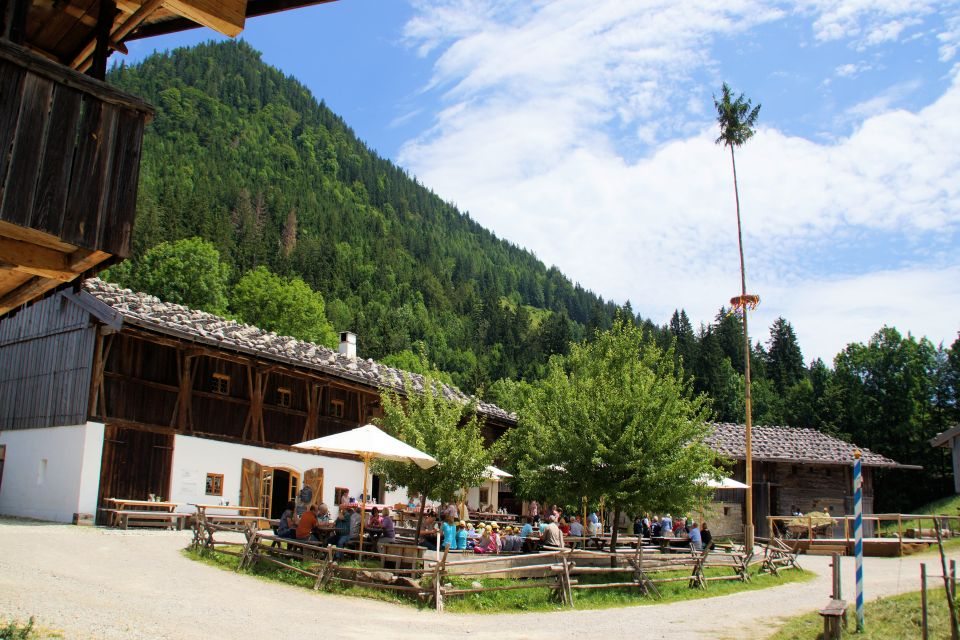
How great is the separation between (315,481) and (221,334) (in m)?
6.11

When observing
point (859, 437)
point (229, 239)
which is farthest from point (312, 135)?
point (859, 437)

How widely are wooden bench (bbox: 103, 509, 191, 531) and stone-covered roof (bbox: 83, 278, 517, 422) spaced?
4447 millimetres

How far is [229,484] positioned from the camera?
23234 mm

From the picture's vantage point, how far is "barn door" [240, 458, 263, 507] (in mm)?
23562

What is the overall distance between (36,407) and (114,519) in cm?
493

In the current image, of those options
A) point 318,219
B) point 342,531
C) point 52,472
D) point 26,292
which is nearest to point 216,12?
point 26,292

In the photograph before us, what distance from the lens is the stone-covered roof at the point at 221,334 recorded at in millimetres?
21016

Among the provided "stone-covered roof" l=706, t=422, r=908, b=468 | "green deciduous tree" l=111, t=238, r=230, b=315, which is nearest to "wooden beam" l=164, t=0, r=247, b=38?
"stone-covered roof" l=706, t=422, r=908, b=468

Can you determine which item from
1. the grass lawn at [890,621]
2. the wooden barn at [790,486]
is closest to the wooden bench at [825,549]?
the wooden barn at [790,486]

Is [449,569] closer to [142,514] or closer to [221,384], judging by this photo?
[142,514]

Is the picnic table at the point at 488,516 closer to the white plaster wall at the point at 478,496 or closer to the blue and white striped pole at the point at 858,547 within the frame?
the white plaster wall at the point at 478,496

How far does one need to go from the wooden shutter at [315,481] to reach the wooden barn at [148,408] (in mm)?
33

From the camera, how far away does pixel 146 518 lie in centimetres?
Result: 2034

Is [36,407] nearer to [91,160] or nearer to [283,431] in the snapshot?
[283,431]
